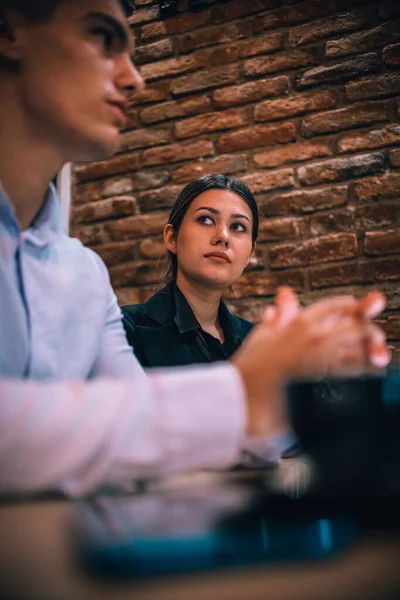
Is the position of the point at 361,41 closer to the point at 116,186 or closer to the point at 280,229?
the point at 280,229

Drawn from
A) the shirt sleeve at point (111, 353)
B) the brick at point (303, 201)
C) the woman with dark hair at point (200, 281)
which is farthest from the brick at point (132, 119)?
the shirt sleeve at point (111, 353)

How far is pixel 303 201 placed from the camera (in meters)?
2.19

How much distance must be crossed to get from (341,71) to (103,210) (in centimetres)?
119

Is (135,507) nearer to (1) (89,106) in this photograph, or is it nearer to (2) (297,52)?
(1) (89,106)

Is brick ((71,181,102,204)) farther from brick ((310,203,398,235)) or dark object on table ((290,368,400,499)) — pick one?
dark object on table ((290,368,400,499))

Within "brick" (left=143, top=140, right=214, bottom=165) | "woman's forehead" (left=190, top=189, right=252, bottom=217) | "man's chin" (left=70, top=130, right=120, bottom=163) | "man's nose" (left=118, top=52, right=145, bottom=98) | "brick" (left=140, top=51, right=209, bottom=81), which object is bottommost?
"man's chin" (left=70, top=130, right=120, bottom=163)

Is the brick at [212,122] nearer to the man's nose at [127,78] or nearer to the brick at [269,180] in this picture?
the brick at [269,180]

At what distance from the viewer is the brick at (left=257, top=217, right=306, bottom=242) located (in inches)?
86.1

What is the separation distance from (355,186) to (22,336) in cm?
174

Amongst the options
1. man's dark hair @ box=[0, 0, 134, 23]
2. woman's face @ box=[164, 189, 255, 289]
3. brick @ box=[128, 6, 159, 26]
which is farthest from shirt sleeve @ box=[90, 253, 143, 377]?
brick @ box=[128, 6, 159, 26]

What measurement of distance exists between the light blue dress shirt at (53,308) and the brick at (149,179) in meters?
1.58

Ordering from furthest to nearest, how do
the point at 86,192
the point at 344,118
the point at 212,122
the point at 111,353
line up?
1. the point at 86,192
2. the point at 212,122
3. the point at 344,118
4. the point at 111,353

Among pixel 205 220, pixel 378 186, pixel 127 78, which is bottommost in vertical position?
pixel 127 78

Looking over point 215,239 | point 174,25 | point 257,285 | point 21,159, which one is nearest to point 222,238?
point 215,239
